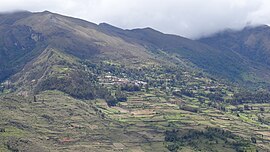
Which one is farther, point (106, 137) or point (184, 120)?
point (184, 120)

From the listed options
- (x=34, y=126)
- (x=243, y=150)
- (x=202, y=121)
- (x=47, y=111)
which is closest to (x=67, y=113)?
(x=47, y=111)

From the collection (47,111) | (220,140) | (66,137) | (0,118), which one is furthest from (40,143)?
(220,140)

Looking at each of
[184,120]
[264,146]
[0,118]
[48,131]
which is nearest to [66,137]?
[48,131]

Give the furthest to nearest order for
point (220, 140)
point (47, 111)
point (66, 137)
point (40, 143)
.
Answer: point (47, 111), point (220, 140), point (66, 137), point (40, 143)

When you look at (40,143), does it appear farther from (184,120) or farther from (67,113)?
(184,120)

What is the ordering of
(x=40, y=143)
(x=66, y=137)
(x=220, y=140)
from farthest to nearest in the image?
(x=220, y=140) → (x=66, y=137) → (x=40, y=143)

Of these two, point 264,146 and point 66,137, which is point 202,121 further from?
point 66,137

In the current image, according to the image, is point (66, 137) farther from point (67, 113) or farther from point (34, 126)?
point (67, 113)

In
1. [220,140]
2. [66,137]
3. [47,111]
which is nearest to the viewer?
[66,137]

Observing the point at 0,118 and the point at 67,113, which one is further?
the point at 67,113
